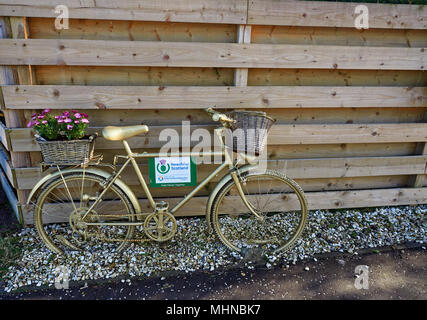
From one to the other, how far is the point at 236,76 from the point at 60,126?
1.68m

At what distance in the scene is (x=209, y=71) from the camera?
128 inches

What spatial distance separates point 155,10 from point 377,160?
114 inches

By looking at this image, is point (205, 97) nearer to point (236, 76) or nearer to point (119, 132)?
point (236, 76)

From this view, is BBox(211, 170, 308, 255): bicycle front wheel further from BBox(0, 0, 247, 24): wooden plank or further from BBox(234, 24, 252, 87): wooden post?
BBox(0, 0, 247, 24): wooden plank

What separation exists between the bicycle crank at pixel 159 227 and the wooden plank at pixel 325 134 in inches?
28.3

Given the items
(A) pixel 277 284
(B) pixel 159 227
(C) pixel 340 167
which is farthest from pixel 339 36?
(B) pixel 159 227

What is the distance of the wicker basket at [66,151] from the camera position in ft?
8.80

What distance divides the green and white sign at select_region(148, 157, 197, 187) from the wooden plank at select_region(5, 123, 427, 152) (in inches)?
13.4

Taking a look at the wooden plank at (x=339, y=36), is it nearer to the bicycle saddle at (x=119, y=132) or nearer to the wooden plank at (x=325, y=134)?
the wooden plank at (x=325, y=134)

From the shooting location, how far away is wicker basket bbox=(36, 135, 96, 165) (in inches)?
106

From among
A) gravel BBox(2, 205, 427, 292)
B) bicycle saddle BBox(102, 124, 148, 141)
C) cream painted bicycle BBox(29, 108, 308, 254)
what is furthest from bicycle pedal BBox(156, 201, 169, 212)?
bicycle saddle BBox(102, 124, 148, 141)

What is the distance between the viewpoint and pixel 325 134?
3518 mm

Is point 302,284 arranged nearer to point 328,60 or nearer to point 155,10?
point 328,60
